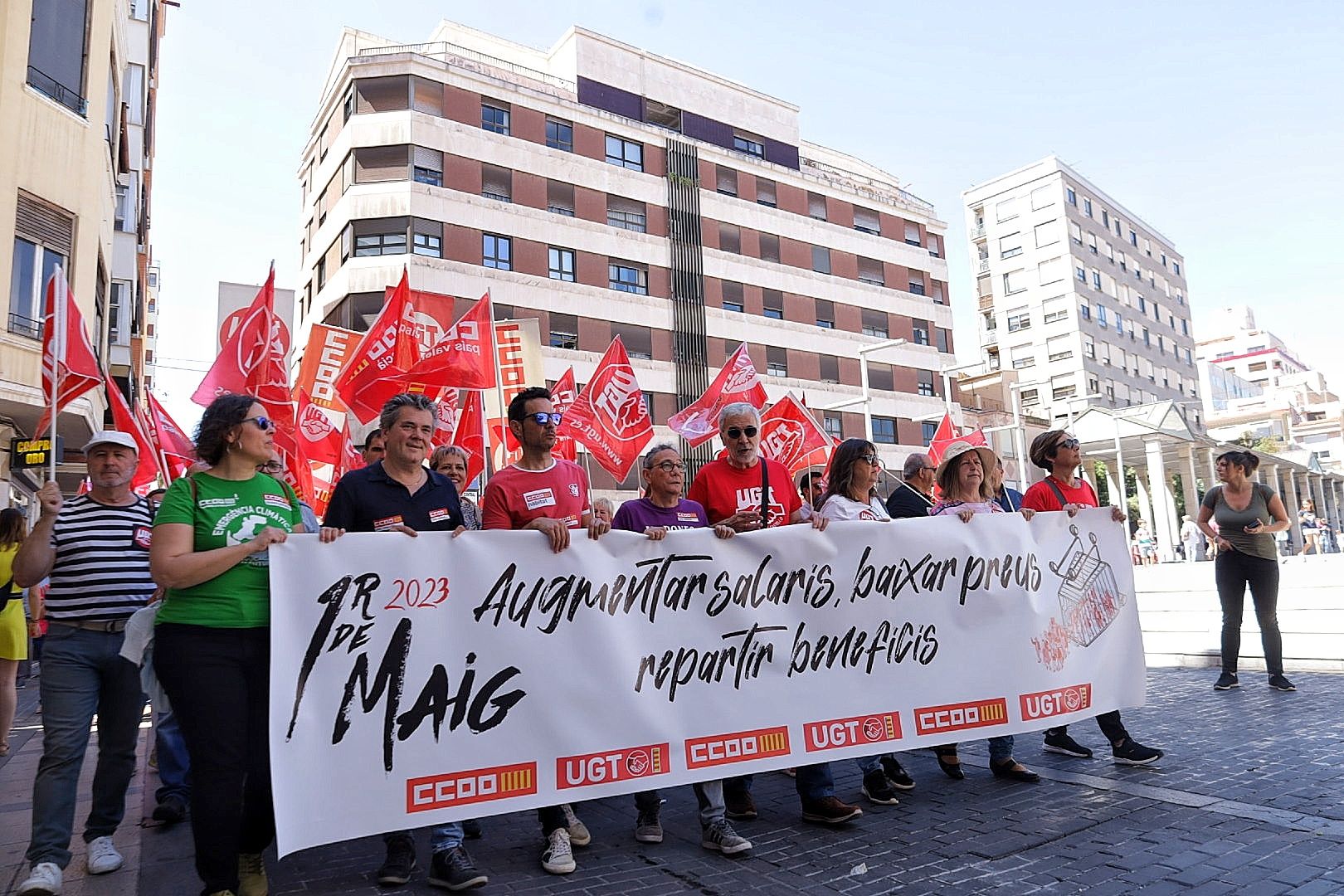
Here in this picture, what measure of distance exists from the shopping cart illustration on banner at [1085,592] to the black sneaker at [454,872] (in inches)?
152

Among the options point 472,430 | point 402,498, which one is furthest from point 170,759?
point 472,430

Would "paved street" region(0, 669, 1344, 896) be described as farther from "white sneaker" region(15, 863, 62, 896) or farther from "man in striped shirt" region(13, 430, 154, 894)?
"man in striped shirt" region(13, 430, 154, 894)

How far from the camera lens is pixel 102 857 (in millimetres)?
4387

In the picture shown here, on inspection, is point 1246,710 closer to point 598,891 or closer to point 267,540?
point 598,891

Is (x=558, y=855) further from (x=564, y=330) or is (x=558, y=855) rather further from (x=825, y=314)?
(x=825, y=314)

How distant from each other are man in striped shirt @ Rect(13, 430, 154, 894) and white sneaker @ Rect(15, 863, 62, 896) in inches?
2.6

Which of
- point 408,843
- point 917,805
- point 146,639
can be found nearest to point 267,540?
point 146,639

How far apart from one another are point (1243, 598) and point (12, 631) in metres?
→ 10.1

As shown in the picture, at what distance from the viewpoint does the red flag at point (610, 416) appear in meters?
15.5

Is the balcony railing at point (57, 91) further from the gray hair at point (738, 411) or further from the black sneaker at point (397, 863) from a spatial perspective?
the black sneaker at point (397, 863)

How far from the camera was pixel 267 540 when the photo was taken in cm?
378

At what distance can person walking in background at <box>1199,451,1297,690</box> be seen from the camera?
8164 mm

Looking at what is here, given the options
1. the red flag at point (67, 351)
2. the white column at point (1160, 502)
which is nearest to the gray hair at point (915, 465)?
the red flag at point (67, 351)

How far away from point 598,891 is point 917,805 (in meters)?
2.10
